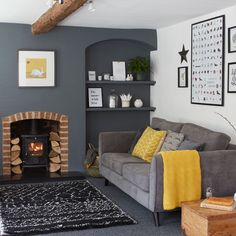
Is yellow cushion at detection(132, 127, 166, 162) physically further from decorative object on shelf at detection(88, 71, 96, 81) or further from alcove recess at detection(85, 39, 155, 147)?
decorative object on shelf at detection(88, 71, 96, 81)

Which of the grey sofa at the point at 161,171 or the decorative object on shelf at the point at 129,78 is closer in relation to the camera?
the grey sofa at the point at 161,171

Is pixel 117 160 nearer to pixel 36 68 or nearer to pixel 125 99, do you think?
pixel 125 99

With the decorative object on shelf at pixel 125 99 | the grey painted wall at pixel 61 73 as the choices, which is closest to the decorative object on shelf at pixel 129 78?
the decorative object on shelf at pixel 125 99

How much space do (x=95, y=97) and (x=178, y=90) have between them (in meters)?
1.39

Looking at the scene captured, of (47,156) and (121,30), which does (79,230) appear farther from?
(121,30)

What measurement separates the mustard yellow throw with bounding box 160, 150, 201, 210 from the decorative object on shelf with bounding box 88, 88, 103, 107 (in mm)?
2894

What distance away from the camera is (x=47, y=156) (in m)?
6.46

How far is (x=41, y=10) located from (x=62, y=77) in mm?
1425

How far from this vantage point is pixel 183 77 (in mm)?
5941

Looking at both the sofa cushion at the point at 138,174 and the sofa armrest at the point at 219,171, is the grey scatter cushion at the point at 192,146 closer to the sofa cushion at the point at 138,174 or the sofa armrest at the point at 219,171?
the sofa armrest at the point at 219,171

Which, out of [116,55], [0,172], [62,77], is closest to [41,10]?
[62,77]

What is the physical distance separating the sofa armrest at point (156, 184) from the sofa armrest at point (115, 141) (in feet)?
5.96

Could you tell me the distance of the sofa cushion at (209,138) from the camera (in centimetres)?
445

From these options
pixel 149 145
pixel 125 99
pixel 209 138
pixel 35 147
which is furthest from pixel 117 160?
pixel 125 99
